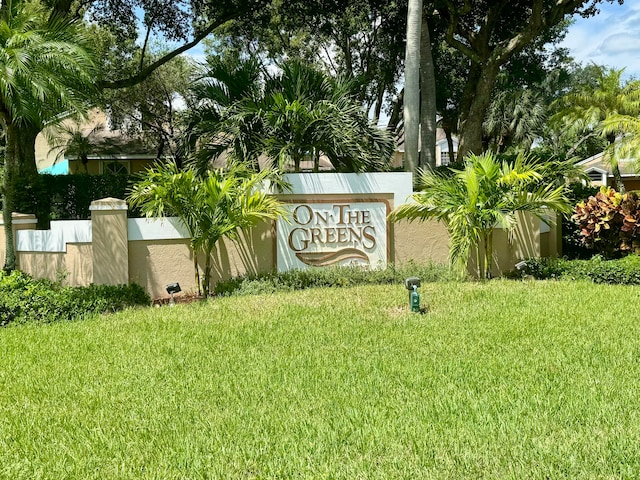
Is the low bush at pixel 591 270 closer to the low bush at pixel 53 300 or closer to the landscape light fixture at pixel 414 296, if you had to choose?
the landscape light fixture at pixel 414 296

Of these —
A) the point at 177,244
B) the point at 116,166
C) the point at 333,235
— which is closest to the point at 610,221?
the point at 333,235

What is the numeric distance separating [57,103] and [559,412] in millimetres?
8465

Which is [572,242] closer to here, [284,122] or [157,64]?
[284,122]

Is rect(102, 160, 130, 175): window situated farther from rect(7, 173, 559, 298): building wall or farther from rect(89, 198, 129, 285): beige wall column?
rect(89, 198, 129, 285): beige wall column

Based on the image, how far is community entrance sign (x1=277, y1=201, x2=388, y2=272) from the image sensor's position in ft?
33.6

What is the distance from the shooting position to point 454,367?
521 cm

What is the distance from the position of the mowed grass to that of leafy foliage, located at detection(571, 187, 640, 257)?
4091 millimetres

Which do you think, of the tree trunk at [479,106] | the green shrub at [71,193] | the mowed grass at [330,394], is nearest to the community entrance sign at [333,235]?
the mowed grass at [330,394]

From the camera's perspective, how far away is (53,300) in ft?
25.9

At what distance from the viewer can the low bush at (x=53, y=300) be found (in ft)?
25.2

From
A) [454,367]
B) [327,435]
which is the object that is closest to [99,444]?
[327,435]

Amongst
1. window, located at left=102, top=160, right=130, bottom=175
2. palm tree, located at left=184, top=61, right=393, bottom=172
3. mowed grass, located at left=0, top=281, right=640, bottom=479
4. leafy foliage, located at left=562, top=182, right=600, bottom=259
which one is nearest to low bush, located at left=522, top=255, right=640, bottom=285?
leafy foliage, located at left=562, top=182, right=600, bottom=259

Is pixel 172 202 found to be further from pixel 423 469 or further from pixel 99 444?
pixel 423 469

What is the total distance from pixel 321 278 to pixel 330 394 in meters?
5.13
